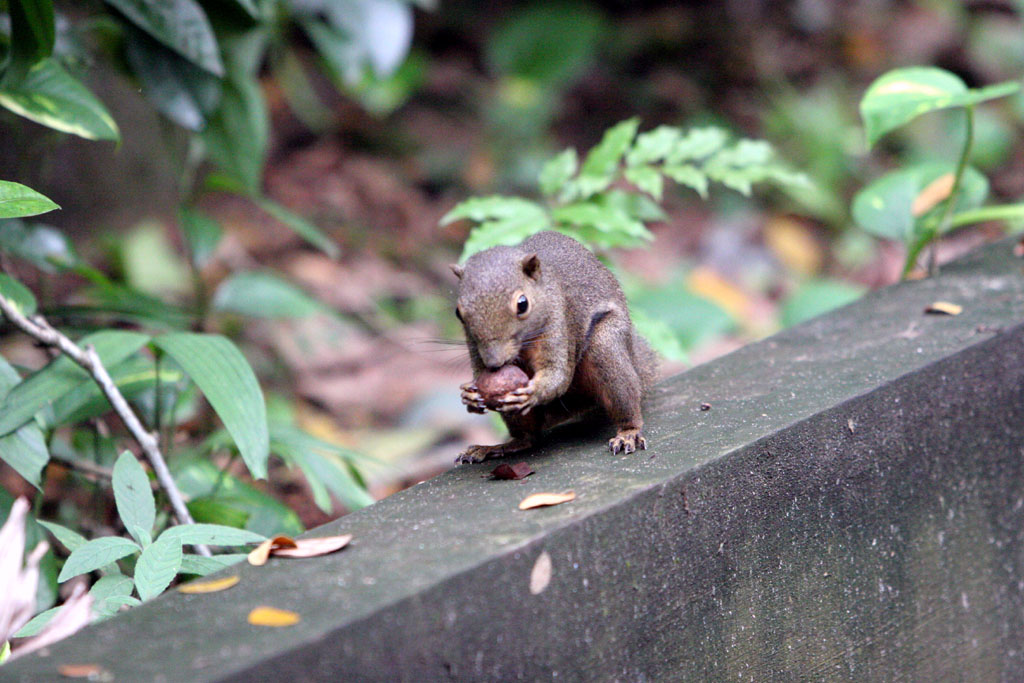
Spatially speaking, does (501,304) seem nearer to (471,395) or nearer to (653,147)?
(471,395)

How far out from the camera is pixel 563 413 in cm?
276

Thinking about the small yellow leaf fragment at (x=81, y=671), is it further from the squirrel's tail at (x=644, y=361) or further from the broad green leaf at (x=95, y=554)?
the squirrel's tail at (x=644, y=361)

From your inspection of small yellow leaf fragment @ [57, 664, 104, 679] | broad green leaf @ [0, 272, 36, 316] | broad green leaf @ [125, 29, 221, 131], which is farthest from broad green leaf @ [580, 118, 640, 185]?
small yellow leaf fragment @ [57, 664, 104, 679]

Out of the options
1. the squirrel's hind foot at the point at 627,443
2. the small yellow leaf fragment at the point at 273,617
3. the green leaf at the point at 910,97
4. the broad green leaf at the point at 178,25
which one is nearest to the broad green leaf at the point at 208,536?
the small yellow leaf fragment at the point at 273,617

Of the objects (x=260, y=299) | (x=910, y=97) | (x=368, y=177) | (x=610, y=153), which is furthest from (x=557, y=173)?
(x=368, y=177)

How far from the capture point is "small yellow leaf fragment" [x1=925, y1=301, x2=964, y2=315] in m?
3.20

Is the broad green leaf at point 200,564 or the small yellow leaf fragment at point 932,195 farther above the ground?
the small yellow leaf fragment at point 932,195

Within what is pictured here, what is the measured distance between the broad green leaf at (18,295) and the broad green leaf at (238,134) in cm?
125

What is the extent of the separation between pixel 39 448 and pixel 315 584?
3.26 ft

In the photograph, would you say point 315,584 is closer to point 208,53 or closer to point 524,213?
point 524,213

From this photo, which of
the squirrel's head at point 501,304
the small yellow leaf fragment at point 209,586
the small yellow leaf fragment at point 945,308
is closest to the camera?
the small yellow leaf fragment at point 209,586

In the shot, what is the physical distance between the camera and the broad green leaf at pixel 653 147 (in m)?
3.39

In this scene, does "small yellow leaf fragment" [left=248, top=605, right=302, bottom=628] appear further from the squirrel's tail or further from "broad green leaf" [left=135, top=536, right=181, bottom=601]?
the squirrel's tail

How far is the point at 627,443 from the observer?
2434mm
